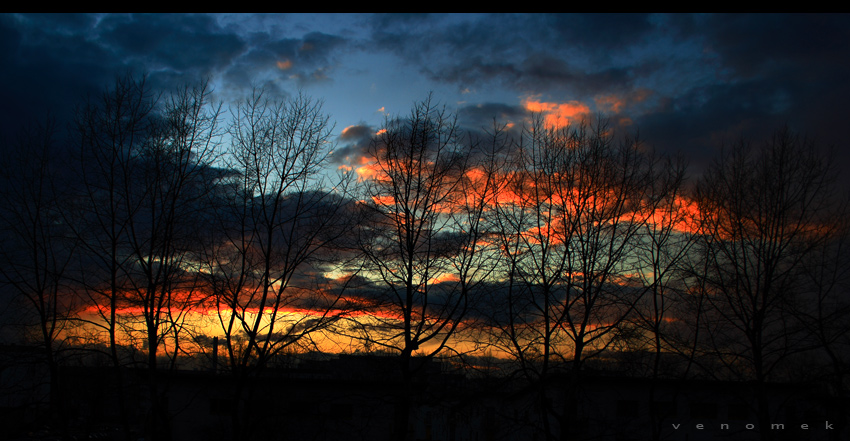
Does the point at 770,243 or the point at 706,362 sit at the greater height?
the point at 770,243

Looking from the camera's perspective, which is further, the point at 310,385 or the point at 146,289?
the point at 310,385

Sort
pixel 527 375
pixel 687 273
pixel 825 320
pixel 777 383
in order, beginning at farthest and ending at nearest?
pixel 777 383 < pixel 687 273 < pixel 825 320 < pixel 527 375

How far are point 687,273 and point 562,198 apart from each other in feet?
25.2

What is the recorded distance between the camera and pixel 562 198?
16688mm

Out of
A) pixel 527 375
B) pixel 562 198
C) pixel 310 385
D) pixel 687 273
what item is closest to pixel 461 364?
pixel 527 375

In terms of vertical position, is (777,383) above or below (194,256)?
below

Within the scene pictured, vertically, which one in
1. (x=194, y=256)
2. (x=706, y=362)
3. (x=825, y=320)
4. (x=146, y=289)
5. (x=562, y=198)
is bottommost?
(x=706, y=362)

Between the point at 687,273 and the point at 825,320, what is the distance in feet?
15.7

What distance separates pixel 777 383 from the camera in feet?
82.7

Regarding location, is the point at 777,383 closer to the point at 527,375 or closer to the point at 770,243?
the point at 770,243
